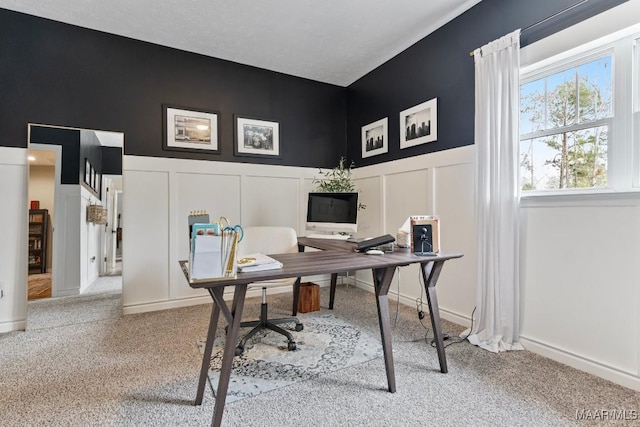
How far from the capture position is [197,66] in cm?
337

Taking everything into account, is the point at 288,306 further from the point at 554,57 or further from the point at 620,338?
the point at 554,57

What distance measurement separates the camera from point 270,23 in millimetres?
2816

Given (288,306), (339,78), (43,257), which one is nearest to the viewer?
(43,257)

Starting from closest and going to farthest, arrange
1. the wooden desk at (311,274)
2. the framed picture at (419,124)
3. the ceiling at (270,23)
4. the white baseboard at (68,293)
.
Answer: the wooden desk at (311,274), the ceiling at (270,23), the white baseboard at (68,293), the framed picture at (419,124)

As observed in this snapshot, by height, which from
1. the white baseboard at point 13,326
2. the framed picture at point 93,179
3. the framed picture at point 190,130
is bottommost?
the white baseboard at point 13,326

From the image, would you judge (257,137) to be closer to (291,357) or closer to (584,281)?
(291,357)

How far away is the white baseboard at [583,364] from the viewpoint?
1.73 meters

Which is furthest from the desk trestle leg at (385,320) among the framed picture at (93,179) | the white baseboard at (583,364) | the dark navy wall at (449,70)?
the framed picture at (93,179)

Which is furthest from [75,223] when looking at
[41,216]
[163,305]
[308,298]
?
[308,298]

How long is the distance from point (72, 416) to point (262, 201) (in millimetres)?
2508

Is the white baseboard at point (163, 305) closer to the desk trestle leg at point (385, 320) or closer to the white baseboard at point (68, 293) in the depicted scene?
the white baseboard at point (68, 293)

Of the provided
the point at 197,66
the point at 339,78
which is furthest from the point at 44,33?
the point at 339,78

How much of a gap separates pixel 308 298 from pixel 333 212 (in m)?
0.95
